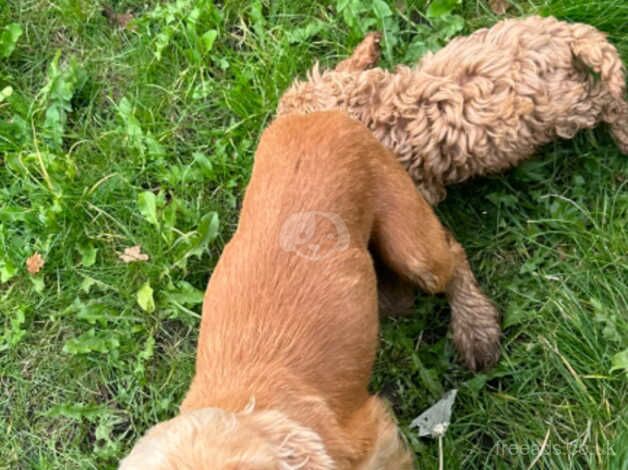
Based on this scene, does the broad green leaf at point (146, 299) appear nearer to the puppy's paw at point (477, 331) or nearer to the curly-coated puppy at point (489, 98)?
the curly-coated puppy at point (489, 98)

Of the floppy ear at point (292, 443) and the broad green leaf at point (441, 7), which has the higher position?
the broad green leaf at point (441, 7)

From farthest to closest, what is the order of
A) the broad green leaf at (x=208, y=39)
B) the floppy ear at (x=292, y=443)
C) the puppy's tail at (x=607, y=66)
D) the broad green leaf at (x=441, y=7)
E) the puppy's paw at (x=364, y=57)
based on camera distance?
the broad green leaf at (x=208, y=39) < the broad green leaf at (x=441, y=7) < the puppy's paw at (x=364, y=57) < the puppy's tail at (x=607, y=66) < the floppy ear at (x=292, y=443)

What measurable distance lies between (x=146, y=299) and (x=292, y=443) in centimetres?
182

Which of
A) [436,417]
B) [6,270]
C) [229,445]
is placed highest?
[229,445]

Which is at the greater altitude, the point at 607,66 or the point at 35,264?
the point at 607,66

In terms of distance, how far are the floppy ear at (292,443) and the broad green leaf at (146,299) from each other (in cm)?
164

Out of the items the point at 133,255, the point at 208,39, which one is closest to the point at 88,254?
the point at 133,255

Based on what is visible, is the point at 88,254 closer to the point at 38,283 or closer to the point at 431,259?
the point at 38,283

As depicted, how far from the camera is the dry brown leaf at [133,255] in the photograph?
156 inches

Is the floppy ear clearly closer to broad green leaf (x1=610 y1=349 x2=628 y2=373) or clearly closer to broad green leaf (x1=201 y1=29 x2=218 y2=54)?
broad green leaf (x1=610 y1=349 x2=628 y2=373)

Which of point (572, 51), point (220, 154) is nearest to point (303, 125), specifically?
point (220, 154)

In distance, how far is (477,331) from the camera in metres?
3.43

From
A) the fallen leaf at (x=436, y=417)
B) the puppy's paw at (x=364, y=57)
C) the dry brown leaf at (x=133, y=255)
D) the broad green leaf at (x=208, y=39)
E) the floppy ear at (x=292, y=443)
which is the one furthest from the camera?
the broad green leaf at (x=208, y=39)

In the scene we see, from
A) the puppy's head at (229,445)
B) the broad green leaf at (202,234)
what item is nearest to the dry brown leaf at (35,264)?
the broad green leaf at (202,234)
